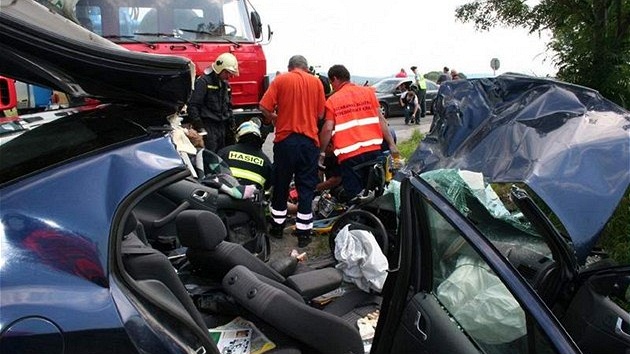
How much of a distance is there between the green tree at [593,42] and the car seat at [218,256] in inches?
216

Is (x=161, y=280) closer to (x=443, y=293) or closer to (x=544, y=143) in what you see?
Answer: (x=443, y=293)

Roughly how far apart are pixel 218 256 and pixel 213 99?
418cm

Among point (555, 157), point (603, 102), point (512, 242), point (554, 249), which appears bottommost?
point (512, 242)

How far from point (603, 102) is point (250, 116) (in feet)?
15.1

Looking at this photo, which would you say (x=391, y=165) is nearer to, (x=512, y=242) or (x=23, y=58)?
(x=512, y=242)

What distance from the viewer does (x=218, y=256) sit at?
2.52 m

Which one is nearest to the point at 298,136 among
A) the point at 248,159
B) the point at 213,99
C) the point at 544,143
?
the point at 248,159

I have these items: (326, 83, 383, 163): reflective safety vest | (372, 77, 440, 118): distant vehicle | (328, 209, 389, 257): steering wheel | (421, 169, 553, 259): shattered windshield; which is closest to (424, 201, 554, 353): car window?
(421, 169, 553, 259): shattered windshield

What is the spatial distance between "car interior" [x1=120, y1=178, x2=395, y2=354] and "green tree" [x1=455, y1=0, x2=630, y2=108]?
488 centimetres

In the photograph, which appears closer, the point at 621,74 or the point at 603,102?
the point at 603,102

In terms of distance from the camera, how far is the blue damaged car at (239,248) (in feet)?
4.01

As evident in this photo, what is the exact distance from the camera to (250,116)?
7.19 metres

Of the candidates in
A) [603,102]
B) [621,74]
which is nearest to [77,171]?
[603,102]

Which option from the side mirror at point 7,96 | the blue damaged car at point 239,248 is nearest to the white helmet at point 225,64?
the side mirror at point 7,96
